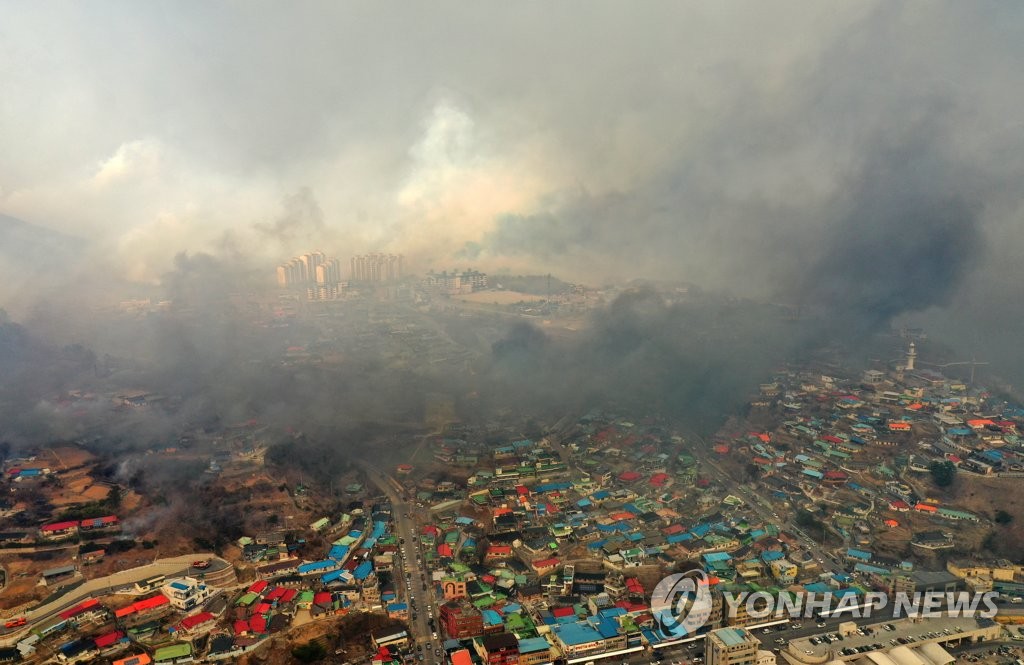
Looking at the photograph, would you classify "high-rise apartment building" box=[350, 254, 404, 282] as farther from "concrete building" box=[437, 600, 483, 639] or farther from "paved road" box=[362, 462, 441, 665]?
"concrete building" box=[437, 600, 483, 639]

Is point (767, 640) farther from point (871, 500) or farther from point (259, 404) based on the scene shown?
point (259, 404)

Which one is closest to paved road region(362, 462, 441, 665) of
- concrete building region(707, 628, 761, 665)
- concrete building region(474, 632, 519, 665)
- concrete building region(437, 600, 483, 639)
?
concrete building region(437, 600, 483, 639)

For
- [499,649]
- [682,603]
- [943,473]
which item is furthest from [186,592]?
[943,473]

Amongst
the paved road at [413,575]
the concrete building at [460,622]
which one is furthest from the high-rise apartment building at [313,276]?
the concrete building at [460,622]

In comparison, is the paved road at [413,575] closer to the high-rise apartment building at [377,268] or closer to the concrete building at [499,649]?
the concrete building at [499,649]

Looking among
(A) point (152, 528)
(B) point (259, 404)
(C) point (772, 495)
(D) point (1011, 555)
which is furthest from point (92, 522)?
(D) point (1011, 555)

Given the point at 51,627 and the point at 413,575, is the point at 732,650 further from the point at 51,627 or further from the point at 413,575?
the point at 51,627
